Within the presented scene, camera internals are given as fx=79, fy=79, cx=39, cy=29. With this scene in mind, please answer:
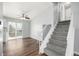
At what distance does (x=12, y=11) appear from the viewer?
3.78ft

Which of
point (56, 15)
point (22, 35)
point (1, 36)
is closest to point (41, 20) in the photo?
point (56, 15)

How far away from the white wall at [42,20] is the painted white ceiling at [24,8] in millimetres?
68

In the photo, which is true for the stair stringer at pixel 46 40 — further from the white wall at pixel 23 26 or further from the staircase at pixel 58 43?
the white wall at pixel 23 26

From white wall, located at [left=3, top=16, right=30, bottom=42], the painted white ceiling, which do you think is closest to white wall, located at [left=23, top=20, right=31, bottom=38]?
white wall, located at [left=3, top=16, right=30, bottom=42]

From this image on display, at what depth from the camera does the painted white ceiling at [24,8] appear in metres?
1.09

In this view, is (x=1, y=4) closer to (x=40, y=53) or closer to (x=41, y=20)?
(x=41, y=20)

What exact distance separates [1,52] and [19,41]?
0.29m

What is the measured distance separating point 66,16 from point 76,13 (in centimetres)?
16

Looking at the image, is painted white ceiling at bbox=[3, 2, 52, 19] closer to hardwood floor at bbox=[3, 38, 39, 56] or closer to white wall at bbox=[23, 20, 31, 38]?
white wall at bbox=[23, 20, 31, 38]

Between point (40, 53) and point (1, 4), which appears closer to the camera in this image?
point (1, 4)

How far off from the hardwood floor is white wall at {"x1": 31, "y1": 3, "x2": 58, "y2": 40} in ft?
0.42

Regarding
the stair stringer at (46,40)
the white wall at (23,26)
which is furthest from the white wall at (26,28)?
the stair stringer at (46,40)

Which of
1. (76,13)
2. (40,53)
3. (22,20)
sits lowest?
(40,53)

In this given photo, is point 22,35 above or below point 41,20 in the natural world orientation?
below
